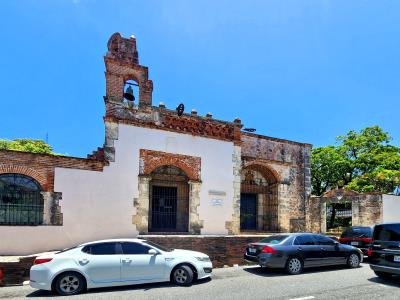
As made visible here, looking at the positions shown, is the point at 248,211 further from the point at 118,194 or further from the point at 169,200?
the point at 118,194

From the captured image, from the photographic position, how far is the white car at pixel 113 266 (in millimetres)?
7859

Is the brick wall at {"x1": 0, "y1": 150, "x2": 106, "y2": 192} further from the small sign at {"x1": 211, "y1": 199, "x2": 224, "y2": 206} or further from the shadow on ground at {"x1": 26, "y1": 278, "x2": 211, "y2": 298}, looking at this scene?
the small sign at {"x1": 211, "y1": 199, "x2": 224, "y2": 206}

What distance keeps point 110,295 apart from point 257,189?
1138 cm

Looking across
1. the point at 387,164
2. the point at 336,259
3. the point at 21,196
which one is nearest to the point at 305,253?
the point at 336,259

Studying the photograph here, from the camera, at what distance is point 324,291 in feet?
26.1

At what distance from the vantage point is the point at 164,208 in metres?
15.1

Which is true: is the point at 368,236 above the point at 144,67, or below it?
below

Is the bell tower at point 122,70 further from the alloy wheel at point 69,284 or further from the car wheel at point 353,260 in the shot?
the car wheel at point 353,260

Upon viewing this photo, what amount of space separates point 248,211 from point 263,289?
9787 millimetres

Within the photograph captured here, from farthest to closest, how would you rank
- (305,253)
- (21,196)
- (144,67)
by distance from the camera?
(144,67) < (21,196) < (305,253)

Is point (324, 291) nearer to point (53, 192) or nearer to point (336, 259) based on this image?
point (336, 259)

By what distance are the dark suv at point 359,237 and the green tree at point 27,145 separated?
86.2ft

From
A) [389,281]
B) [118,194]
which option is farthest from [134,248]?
[389,281]

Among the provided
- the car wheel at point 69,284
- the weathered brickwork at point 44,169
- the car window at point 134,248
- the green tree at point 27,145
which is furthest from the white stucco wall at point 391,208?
the green tree at point 27,145
